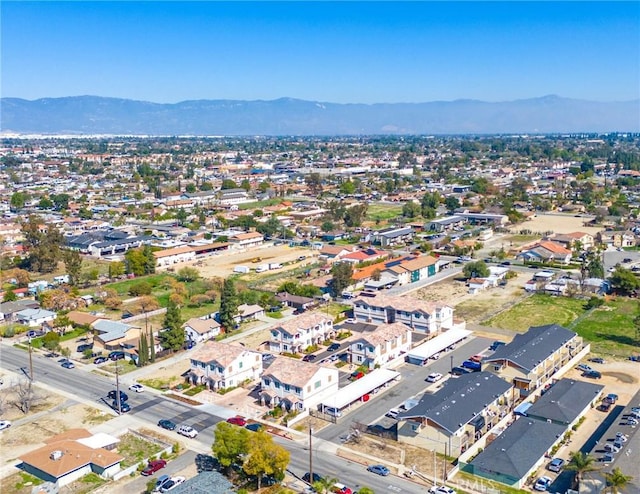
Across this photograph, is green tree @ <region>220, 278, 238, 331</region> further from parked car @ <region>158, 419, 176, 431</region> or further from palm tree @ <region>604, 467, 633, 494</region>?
palm tree @ <region>604, 467, 633, 494</region>

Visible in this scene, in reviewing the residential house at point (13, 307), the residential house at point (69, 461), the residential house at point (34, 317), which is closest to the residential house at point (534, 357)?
the residential house at point (69, 461)

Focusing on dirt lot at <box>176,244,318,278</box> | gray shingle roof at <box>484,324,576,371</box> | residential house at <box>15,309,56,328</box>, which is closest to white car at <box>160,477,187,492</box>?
gray shingle roof at <box>484,324,576,371</box>

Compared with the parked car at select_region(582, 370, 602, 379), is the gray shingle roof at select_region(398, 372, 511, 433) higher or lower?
higher

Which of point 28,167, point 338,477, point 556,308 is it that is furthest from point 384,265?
point 28,167

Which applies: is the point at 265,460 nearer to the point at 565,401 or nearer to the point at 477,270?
the point at 565,401

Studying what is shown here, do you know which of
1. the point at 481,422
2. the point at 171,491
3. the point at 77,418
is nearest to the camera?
the point at 171,491

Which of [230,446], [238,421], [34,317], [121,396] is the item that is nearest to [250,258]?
[34,317]

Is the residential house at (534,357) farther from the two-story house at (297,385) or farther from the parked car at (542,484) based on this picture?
the two-story house at (297,385)

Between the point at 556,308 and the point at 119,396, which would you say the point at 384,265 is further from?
the point at 119,396
